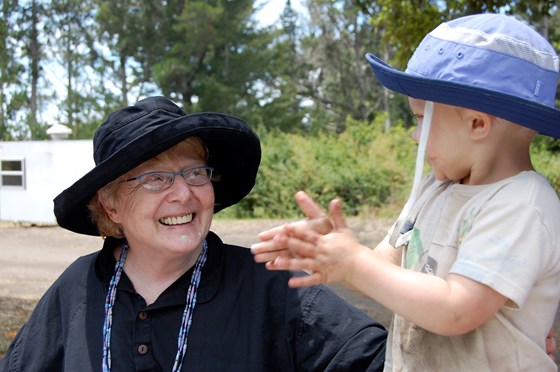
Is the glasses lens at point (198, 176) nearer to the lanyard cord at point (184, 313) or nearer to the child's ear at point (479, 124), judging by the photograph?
the lanyard cord at point (184, 313)

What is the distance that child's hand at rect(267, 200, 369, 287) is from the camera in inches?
61.7

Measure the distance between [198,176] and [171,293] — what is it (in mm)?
434

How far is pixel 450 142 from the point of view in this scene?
5.29ft

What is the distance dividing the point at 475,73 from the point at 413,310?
0.57 meters

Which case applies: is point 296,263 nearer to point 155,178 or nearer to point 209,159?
point 155,178

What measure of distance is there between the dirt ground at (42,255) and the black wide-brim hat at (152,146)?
2.71 m

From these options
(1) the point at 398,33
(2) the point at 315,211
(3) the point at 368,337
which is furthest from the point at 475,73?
(1) the point at 398,33

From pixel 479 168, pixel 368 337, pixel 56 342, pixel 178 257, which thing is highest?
pixel 479 168

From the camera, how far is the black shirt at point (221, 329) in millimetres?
2297

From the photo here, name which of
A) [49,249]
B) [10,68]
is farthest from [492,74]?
[10,68]

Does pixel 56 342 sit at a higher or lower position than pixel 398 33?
lower

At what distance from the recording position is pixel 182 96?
106 ft

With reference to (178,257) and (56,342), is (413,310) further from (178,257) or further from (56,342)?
(56,342)

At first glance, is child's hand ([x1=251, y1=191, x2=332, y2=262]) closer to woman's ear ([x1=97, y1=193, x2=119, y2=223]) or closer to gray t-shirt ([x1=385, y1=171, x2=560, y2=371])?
gray t-shirt ([x1=385, y1=171, x2=560, y2=371])
